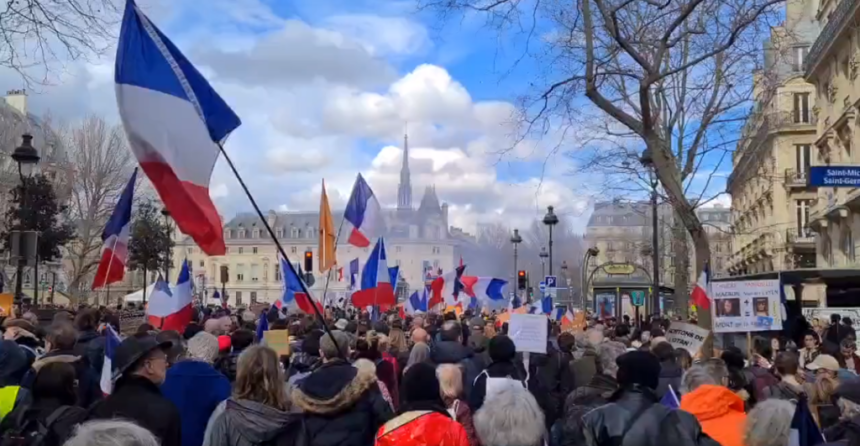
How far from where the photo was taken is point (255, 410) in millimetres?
5137

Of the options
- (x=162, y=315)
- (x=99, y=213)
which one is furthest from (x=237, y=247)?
(x=162, y=315)

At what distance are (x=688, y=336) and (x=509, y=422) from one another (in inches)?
246

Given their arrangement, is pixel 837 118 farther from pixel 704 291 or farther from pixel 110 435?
pixel 110 435

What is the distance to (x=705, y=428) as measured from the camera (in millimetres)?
5449

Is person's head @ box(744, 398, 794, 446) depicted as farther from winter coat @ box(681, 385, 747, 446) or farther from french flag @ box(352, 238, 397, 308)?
french flag @ box(352, 238, 397, 308)

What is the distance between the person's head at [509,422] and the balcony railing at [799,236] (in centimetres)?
5071

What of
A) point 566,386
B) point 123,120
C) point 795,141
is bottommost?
point 566,386

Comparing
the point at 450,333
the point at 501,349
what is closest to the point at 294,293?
the point at 450,333

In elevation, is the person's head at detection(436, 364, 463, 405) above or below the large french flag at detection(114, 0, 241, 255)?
below

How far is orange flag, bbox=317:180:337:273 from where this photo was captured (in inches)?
649

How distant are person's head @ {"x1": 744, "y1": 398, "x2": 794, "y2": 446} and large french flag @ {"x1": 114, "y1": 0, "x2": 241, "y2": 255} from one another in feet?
13.2

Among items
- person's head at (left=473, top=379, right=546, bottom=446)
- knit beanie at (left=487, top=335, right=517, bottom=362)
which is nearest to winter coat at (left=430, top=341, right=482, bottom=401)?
knit beanie at (left=487, top=335, right=517, bottom=362)

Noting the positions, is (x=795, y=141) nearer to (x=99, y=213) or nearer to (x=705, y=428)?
(x=99, y=213)

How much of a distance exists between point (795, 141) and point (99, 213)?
41.2 metres
